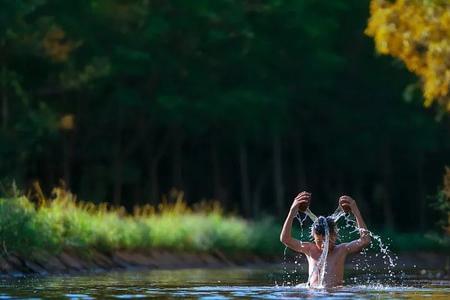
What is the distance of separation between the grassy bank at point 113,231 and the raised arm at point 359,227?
9.04m

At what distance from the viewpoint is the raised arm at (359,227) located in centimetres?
2200

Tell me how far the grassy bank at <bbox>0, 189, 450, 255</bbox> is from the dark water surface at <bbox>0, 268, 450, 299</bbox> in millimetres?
1870

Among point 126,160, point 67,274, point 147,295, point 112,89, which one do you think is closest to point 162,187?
point 126,160

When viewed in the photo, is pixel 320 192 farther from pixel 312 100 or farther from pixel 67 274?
pixel 67 274

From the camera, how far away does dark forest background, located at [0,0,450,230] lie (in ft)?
168

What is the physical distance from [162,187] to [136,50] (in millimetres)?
12784

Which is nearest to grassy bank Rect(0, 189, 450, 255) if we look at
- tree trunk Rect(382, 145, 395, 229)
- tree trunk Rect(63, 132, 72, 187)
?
tree trunk Rect(63, 132, 72, 187)

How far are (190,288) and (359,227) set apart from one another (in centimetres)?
354

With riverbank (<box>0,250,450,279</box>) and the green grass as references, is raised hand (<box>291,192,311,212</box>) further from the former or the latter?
the green grass

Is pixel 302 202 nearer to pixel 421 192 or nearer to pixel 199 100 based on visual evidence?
pixel 199 100

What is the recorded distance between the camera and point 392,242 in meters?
53.3

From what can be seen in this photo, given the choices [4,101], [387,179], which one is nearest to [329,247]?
[4,101]

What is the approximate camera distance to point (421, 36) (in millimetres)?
31594

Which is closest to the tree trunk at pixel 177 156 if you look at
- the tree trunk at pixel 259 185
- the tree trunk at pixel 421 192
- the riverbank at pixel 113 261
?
the tree trunk at pixel 259 185
